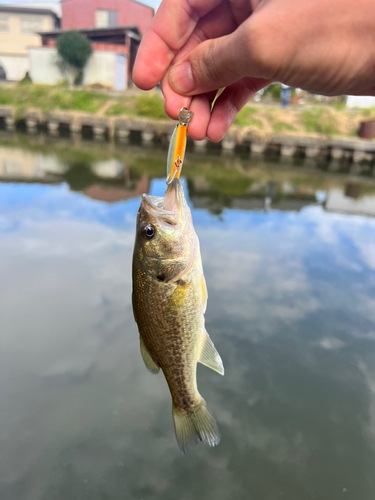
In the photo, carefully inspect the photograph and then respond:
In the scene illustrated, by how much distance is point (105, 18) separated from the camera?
3372 centimetres

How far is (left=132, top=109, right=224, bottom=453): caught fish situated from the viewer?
1879 mm

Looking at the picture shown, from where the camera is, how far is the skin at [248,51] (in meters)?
1.25

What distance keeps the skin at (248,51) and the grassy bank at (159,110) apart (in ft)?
56.3

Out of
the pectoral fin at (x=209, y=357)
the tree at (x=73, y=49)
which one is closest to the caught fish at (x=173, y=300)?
the pectoral fin at (x=209, y=357)

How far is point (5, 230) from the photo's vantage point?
7137 millimetres

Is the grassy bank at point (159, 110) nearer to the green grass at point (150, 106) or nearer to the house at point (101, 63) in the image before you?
the green grass at point (150, 106)

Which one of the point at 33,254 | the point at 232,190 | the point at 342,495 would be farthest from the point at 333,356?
the point at 232,190

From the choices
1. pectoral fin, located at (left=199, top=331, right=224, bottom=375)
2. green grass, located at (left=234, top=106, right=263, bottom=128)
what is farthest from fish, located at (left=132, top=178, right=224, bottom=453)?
green grass, located at (left=234, top=106, right=263, bottom=128)

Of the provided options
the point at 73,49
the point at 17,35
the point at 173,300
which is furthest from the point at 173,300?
the point at 17,35

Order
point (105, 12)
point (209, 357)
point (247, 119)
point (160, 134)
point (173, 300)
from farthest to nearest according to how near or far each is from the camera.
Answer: point (105, 12)
point (160, 134)
point (247, 119)
point (209, 357)
point (173, 300)

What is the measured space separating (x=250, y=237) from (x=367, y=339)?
3.37 m

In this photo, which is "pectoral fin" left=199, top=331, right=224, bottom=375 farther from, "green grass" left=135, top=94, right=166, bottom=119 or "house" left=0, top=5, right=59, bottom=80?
"house" left=0, top=5, right=59, bottom=80

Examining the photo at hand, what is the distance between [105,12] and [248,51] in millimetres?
39605

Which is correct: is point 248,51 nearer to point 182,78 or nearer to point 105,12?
point 182,78
